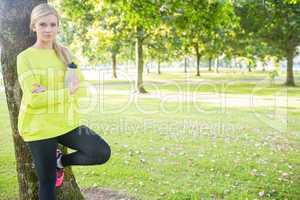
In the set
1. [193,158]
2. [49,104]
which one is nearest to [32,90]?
[49,104]

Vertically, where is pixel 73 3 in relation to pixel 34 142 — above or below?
above

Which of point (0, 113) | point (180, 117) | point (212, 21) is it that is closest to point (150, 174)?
point (212, 21)

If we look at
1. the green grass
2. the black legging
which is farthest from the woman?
the green grass

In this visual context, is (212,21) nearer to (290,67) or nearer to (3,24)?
(3,24)

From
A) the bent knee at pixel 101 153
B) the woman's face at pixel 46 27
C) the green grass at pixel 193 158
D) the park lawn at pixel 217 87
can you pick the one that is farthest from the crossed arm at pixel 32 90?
the park lawn at pixel 217 87

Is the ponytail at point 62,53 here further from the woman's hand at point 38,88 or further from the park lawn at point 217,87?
the park lawn at point 217,87

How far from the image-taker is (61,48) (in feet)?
12.0

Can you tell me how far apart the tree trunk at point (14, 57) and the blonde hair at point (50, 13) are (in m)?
0.35

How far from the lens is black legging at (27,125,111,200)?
3.53 m

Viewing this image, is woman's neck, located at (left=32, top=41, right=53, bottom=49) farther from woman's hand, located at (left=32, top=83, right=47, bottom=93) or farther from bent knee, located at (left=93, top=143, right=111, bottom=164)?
bent knee, located at (left=93, top=143, right=111, bottom=164)

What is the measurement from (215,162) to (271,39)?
21.0 meters

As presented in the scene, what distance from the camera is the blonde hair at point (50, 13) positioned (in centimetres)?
351

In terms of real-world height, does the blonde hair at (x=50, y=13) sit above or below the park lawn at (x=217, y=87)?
above

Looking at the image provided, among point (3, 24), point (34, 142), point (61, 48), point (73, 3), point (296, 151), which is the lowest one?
point (296, 151)
